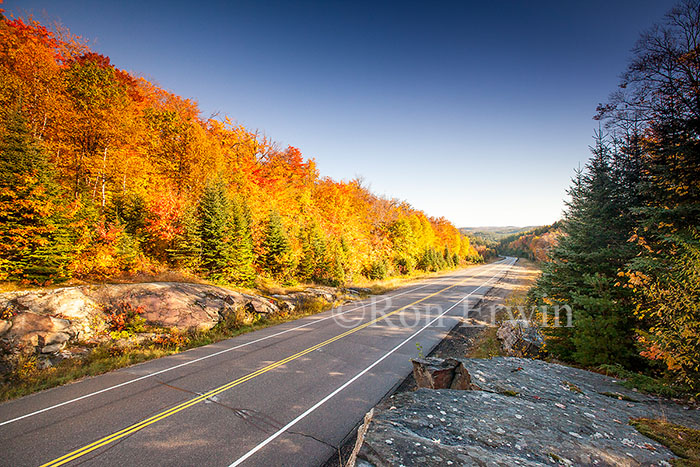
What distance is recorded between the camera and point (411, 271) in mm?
43094

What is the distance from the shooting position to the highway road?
4762 mm

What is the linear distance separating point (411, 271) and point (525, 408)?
39.4 m

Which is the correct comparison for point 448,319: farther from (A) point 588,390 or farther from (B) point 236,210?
(B) point 236,210

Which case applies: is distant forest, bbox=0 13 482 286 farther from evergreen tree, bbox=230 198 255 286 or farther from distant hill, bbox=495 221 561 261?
distant hill, bbox=495 221 561 261

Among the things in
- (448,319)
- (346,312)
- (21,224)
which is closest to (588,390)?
(448,319)

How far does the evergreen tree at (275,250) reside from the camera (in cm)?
2061

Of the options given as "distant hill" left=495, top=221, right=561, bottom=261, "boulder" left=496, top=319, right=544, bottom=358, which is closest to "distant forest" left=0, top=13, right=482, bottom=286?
"boulder" left=496, top=319, right=544, bottom=358

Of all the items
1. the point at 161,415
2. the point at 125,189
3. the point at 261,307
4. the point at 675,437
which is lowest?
the point at 161,415

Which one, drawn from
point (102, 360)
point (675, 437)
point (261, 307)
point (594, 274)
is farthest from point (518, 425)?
point (261, 307)

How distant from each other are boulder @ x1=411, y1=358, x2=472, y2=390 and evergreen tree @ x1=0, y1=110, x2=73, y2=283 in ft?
45.4

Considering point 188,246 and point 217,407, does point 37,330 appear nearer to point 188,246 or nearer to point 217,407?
point 217,407

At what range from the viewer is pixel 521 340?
31.3 feet

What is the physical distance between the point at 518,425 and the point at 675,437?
2.05 metres

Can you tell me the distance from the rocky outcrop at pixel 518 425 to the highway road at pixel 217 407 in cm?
218
